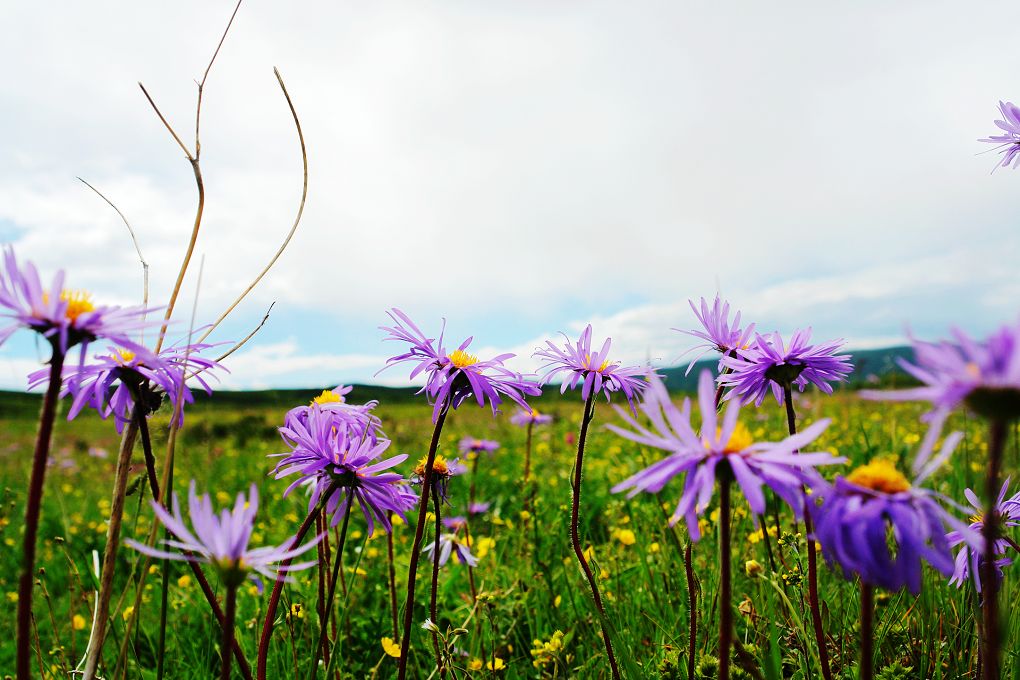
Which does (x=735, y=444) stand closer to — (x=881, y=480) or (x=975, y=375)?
(x=881, y=480)

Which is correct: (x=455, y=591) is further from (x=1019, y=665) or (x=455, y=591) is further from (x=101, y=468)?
(x=101, y=468)

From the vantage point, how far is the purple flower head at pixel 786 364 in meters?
1.58

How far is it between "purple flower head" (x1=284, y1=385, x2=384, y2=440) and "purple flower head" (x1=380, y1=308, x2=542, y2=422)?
0.58ft

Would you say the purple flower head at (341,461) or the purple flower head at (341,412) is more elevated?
the purple flower head at (341,412)

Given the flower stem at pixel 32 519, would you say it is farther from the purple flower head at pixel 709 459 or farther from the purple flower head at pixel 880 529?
the purple flower head at pixel 880 529

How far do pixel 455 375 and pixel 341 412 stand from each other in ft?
1.23

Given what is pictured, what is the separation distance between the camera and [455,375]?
5.90 feet

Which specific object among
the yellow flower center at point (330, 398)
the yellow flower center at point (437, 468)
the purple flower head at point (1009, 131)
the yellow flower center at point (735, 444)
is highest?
the purple flower head at point (1009, 131)

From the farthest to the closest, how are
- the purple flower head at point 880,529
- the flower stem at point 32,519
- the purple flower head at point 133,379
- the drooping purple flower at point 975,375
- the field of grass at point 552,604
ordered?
the field of grass at point 552,604 → the purple flower head at point 133,379 → the flower stem at point 32,519 → the purple flower head at point 880,529 → the drooping purple flower at point 975,375

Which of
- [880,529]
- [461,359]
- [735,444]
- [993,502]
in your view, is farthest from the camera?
[461,359]

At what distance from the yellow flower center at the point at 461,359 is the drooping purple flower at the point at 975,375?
3.86 feet

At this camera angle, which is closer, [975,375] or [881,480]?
[975,375]

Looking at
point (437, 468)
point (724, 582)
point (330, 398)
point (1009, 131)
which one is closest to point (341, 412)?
point (330, 398)

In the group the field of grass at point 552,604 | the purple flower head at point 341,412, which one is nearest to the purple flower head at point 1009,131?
the field of grass at point 552,604
